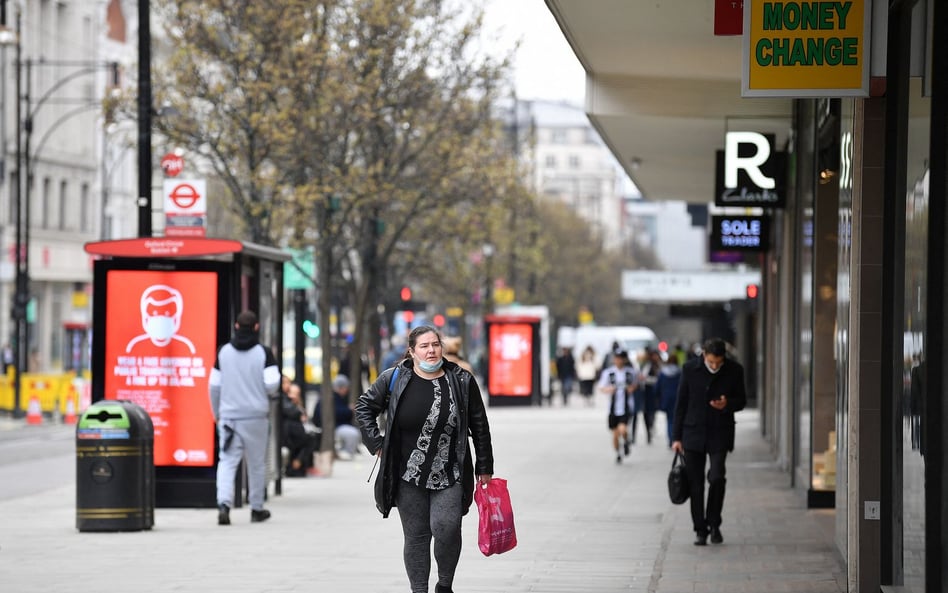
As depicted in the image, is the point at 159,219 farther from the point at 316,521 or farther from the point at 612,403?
the point at 316,521

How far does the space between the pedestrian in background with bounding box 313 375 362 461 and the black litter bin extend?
921 cm

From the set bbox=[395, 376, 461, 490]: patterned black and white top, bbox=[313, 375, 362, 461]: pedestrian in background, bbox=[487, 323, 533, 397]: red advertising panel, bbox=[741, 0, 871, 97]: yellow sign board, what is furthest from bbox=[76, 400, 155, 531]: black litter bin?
bbox=[487, 323, 533, 397]: red advertising panel

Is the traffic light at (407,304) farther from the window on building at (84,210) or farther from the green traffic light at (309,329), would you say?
the window on building at (84,210)

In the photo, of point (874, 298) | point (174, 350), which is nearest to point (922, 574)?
point (874, 298)

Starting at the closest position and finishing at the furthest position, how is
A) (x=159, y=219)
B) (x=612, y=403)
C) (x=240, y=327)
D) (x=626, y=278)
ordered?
(x=240, y=327) < (x=612, y=403) < (x=626, y=278) < (x=159, y=219)

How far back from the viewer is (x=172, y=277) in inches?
629

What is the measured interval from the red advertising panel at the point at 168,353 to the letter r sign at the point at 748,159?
21.3 ft

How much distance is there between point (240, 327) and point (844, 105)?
5.94 meters

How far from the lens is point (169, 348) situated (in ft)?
52.3

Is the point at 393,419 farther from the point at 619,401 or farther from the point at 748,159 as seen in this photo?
the point at 619,401

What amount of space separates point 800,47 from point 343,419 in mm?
16090

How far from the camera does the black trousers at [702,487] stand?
13.4m

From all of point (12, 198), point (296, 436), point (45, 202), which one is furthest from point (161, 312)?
point (45, 202)

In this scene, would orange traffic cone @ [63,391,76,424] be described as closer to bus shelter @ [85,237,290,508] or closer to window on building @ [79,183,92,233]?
bus shelter @ [85,237,290,508]
